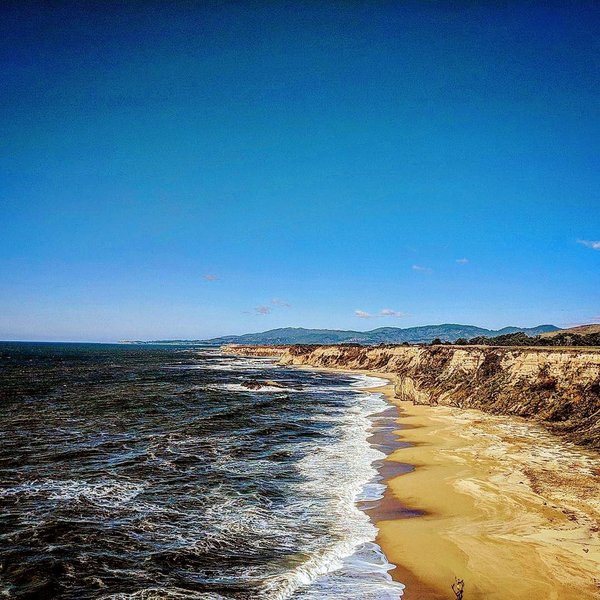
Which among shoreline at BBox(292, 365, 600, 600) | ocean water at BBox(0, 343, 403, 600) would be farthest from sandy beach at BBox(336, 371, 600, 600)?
ocean water at BBox(0, 343, 403, 600)

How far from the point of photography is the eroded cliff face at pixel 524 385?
944 inches

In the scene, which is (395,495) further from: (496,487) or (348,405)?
(348,405)

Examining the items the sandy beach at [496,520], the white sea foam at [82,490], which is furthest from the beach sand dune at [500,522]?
the white sea foam at [82,490]

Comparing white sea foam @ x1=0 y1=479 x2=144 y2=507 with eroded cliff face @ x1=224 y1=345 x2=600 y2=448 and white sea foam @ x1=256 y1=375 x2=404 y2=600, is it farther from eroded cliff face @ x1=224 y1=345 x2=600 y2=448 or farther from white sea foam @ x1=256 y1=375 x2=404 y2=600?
eroded cliff face @ x1=224 y1=345 x2=600 y2=448

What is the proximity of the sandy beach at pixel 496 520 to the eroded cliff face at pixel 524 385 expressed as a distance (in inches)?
166

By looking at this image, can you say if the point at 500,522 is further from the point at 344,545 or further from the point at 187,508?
the point at 187,508

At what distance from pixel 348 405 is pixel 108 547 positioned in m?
27.6

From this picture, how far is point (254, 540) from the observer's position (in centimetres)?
1095

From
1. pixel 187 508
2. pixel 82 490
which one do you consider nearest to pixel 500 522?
pixel 187 508

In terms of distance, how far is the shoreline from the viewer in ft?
29.2

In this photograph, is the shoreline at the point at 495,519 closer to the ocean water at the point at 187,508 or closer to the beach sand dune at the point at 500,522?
the beach sand dune at the point at 500,522

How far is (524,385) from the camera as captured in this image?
30578mm

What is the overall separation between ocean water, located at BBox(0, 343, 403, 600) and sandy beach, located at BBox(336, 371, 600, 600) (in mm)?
946

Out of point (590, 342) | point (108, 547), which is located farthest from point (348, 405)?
point (590, 342)
